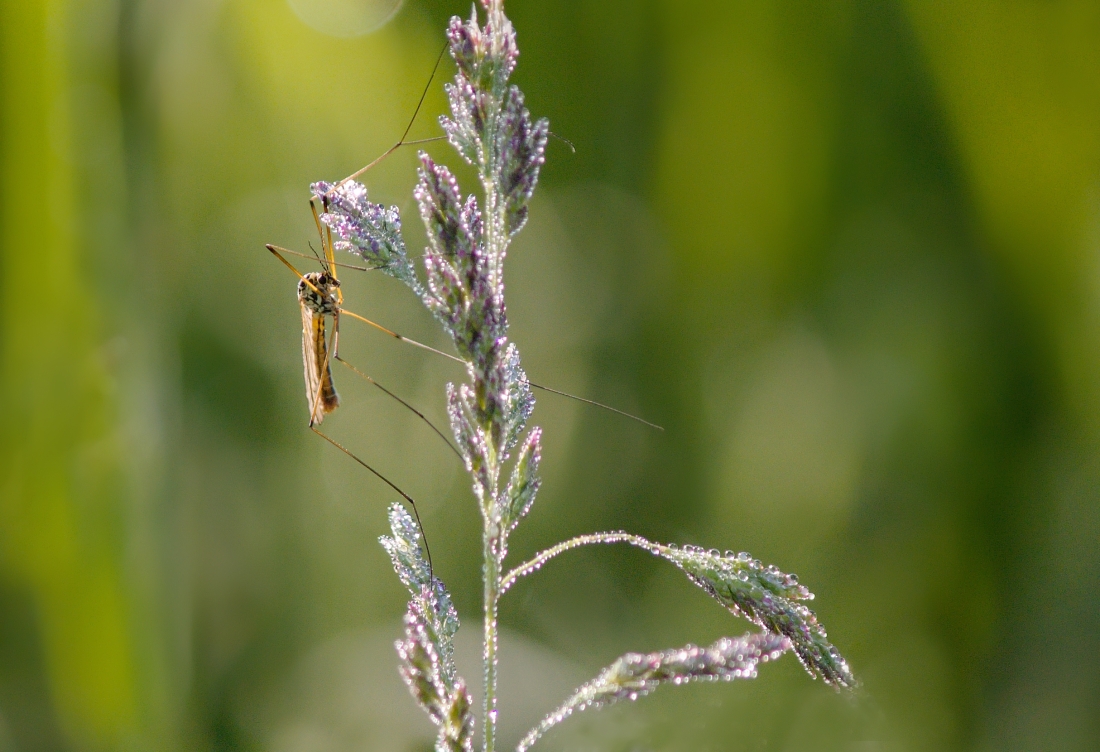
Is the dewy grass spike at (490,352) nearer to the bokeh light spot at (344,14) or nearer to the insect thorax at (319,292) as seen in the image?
the insect thorax at (319,292)

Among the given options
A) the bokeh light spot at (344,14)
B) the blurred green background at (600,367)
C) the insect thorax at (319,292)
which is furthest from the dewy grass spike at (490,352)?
the bokeh light spot at (344,14)

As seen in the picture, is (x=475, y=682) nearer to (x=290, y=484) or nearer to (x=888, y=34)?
(x=290, y=484)

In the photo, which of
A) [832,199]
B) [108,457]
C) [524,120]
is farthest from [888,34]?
→ [108,457]

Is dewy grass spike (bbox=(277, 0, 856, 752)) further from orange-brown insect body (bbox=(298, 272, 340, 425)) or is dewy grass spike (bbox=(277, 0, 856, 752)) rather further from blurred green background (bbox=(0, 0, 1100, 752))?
blurred green background (bbox=(0, 0, 1100, 752))

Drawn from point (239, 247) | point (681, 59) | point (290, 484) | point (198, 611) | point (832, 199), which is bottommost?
point (198, 611)

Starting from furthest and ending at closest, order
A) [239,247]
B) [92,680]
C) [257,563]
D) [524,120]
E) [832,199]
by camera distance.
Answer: [239,247], [257,563], [832,199], [92,680], [524,120]

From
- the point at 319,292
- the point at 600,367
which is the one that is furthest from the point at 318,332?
the point at 600,367

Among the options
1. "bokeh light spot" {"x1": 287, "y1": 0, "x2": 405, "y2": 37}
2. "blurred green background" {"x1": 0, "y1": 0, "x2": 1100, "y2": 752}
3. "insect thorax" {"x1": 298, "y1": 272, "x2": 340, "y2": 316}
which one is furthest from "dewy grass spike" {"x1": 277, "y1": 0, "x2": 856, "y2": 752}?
"bokeh light spot" {"x1": 287, "y1": 0, "x2": 405, "y2": 37}
